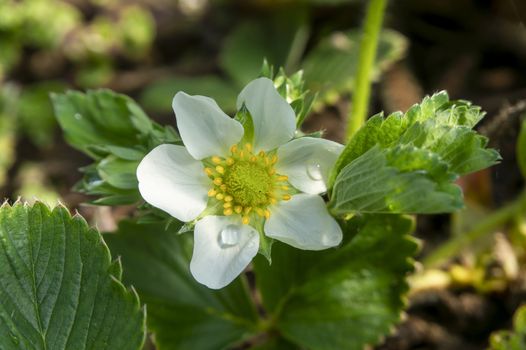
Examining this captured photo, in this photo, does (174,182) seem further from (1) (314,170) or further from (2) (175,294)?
(2) (175,294)

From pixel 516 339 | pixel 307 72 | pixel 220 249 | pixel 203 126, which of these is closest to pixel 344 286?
pixel 516 339

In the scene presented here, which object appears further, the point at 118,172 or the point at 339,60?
the point at 339,60

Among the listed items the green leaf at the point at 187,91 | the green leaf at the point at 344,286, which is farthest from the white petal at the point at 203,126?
the green leaf at the point at 187,91

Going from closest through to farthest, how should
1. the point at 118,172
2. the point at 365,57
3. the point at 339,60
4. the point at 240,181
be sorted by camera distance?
the point at 240,181 < the point at 118,172 < the point at 365,57 < the point at 339,60

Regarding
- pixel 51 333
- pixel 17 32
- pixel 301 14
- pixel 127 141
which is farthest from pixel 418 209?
pixel 17 32

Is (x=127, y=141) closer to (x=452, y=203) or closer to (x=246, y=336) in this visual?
(x=246, y=336)

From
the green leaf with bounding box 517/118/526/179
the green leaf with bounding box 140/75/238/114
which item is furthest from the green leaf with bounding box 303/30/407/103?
the green leaf with bounding box 517/118/526/179

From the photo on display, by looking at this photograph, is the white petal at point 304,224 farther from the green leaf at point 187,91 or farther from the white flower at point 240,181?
the green leaf at point 187,91
